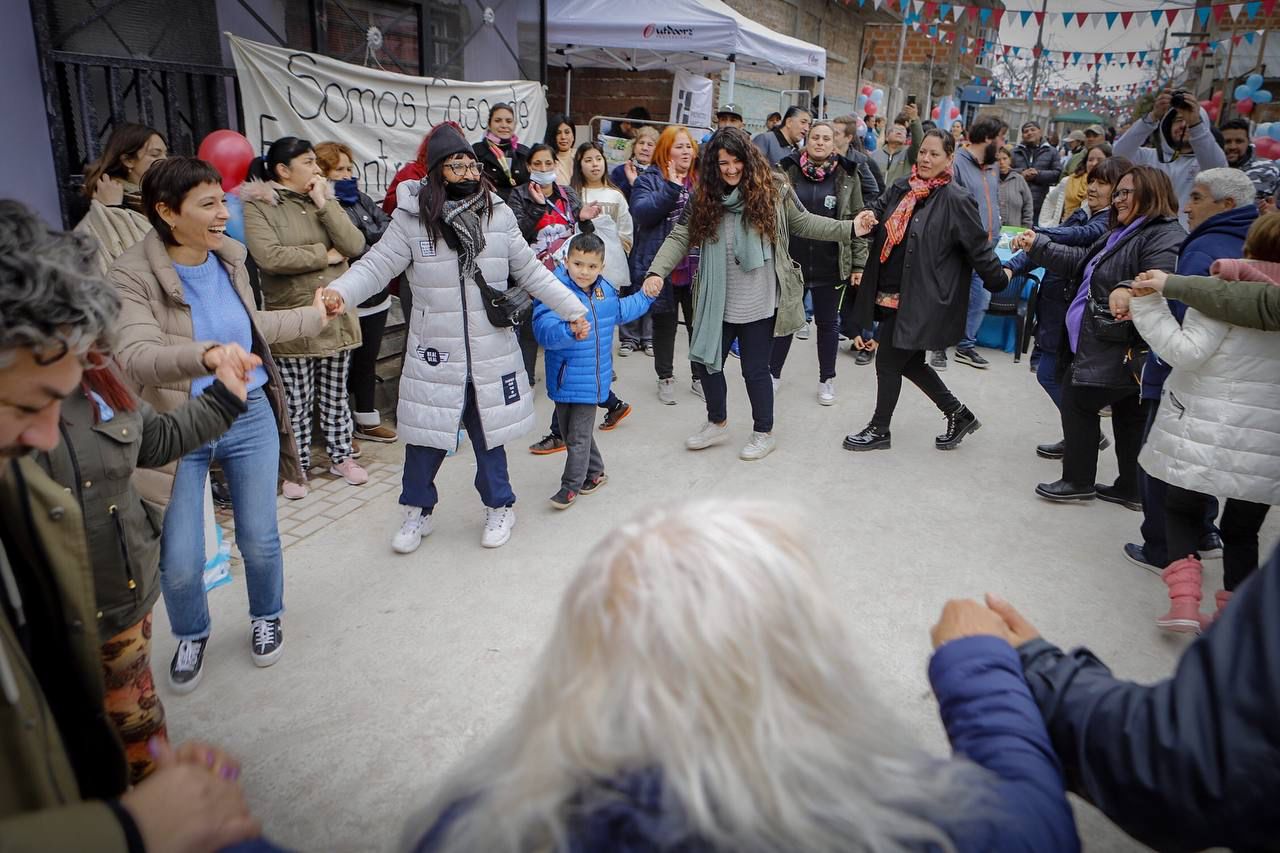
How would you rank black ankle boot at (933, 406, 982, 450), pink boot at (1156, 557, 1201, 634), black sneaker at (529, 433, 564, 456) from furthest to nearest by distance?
black ankle boot at (933, 406, 982, 450), black sneaker at (529, 433, 564, 456), pink boot at (1156, 557, 1201, 634)

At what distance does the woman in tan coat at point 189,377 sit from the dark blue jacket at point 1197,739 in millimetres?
2340

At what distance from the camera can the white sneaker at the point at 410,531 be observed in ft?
12.8

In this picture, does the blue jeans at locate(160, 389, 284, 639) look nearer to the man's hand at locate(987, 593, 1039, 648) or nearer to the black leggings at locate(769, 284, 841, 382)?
the man's hand at locate(987, 593, 1039, 648)

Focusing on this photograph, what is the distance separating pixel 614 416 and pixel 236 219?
2556 millimetres

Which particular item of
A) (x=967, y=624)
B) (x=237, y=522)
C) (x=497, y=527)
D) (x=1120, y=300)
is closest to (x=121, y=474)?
(x=237, y=522)

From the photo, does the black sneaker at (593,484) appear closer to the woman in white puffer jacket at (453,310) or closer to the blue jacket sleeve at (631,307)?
the woman in white puffer jacket at (453,310)

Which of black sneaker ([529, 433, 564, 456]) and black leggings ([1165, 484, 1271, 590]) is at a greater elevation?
Answer: black leggings ([1165, 484, 1271, 590])

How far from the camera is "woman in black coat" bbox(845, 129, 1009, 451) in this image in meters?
4.74

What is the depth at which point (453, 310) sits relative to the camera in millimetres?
3592

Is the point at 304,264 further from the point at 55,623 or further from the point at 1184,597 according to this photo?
the point at 1184,597

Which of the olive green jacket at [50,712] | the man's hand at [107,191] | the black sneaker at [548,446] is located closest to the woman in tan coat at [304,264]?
the man's hand at [107,191]

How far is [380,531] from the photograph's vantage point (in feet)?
13.5

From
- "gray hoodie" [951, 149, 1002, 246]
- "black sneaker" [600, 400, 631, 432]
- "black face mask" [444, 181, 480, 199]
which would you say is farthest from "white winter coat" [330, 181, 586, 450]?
"gray hoodie" [951, 149, 1002, 246]

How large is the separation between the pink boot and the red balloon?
4805 mm
